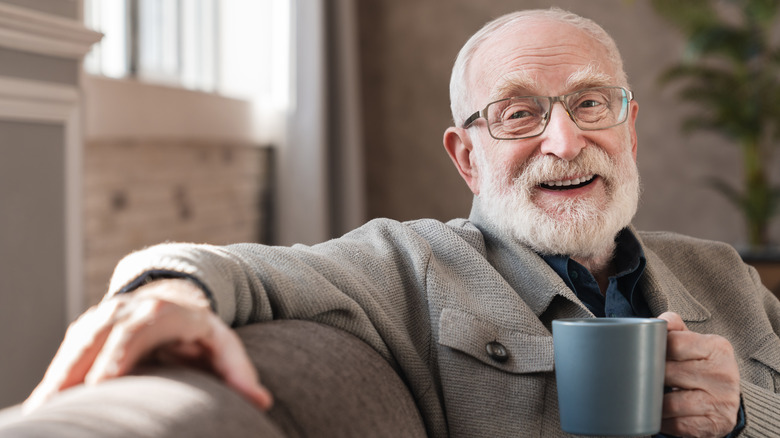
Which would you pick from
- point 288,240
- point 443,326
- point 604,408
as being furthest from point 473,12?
point 604,408

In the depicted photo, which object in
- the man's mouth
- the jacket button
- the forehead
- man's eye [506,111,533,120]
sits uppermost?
the forehead

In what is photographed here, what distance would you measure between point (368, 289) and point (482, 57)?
0.62m

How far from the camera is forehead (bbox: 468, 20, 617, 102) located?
146cm

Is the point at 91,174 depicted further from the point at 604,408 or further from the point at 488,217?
the point at 604,408

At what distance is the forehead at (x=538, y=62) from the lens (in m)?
1.46

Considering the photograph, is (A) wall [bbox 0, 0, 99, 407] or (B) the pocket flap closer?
(B) the pocket flap

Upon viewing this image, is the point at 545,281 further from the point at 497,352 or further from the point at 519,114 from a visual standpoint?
the point at 519,114

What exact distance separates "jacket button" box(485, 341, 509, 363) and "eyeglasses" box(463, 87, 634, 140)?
0.44 metres

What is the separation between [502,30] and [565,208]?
38 cm

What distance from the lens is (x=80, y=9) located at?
211 centimetres

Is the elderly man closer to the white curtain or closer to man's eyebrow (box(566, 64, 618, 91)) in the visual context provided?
man's eyebrow (box(566, 64, 618, 91))

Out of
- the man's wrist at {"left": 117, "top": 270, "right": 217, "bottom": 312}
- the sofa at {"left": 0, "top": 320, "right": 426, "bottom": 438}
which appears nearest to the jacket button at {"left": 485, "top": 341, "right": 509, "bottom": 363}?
the sofa at {"left": 0, "top": 320, "right": 426, "bottom": 438}

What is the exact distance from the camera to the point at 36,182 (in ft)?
6.58

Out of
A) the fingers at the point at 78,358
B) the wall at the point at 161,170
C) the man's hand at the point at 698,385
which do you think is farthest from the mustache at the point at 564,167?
the wall at the point at 161,170
